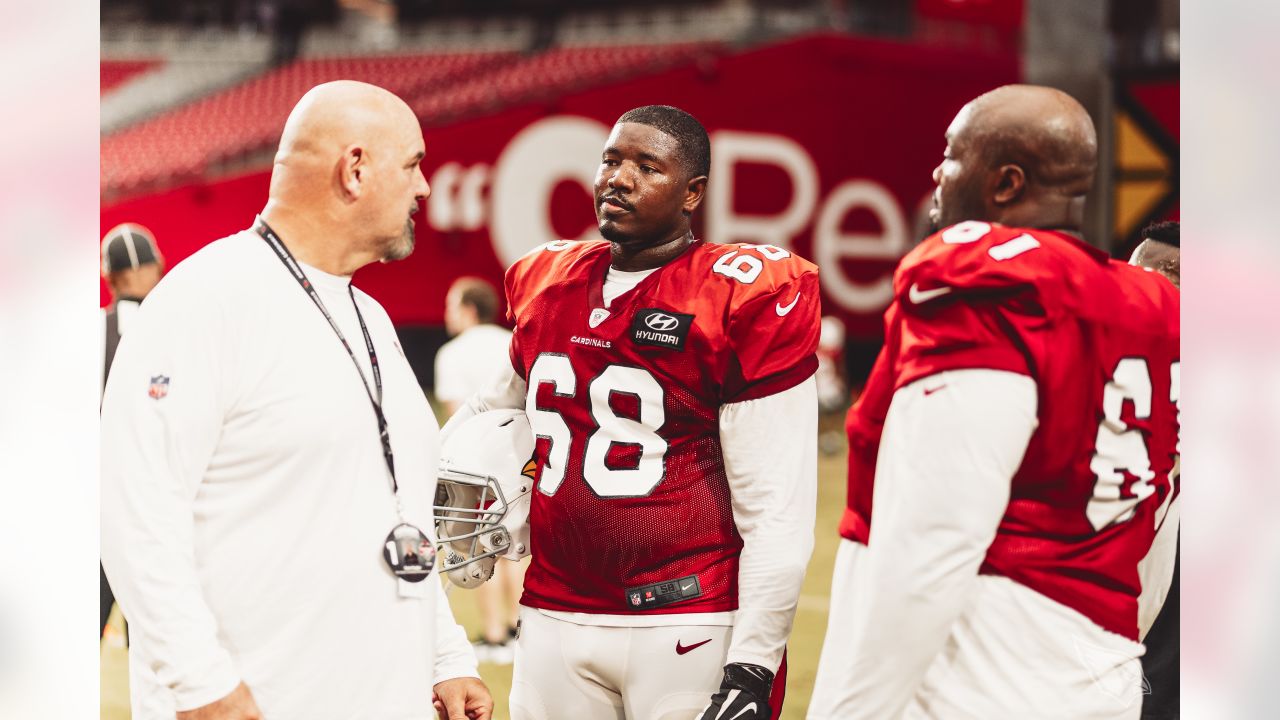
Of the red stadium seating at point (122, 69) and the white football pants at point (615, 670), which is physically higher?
the red stadium seating at point (122, 69)

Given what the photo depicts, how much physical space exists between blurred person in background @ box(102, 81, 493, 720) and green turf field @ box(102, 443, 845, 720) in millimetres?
2039

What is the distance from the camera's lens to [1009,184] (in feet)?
4.50

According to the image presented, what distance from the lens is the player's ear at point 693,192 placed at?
1766 millimetres

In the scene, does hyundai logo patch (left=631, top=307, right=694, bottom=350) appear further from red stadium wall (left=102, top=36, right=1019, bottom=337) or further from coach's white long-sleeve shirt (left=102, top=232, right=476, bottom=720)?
red stadium wall (left=102, top=36, right=1019, bottom=337)

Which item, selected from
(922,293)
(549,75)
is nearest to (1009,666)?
(922,293)

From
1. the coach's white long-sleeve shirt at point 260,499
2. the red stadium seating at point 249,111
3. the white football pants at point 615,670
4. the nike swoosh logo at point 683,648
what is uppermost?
the red stadium seating at point 249,111

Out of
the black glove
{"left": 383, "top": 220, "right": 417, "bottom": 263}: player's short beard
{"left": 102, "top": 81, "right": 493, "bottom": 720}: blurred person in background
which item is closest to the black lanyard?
{"left": 102, "top": 81, "right": 493, "bottom": 720}: blurred person in background

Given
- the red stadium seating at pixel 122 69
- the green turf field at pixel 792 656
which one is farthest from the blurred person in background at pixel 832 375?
the red stadium seating at pixel 122 69

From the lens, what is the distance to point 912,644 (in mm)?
1284

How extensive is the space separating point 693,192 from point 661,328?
0.23 m

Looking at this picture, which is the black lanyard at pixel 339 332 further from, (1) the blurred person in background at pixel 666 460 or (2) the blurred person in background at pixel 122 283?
(2) the blurred person in background at pixel 122 283
